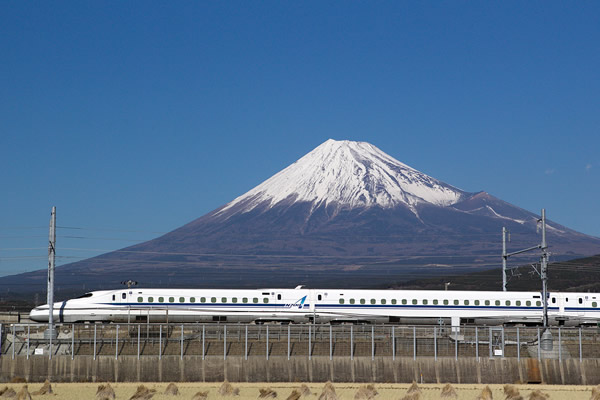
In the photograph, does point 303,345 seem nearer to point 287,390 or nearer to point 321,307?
point 287,390

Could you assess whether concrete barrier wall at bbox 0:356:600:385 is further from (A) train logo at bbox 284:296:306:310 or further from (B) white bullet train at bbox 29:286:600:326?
(A) train logo at bbox 284:296:306:310

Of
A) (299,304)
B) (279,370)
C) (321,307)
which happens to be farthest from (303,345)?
(321,307)

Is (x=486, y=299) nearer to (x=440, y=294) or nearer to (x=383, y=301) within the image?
(x=440, y=294)

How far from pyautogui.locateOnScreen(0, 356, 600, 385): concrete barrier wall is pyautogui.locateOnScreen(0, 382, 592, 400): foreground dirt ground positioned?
88cm

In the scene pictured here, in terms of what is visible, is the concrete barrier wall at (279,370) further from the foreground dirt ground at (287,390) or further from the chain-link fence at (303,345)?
the foreground dirt ground at (287,390)

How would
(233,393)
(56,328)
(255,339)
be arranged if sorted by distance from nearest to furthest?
(233,393) < (255,339) < (56,328)

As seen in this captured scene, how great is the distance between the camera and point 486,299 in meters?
80.3

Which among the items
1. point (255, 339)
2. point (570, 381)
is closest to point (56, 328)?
point (255, 339)

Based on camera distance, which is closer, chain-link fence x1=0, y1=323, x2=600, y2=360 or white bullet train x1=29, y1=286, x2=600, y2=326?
chain-link fence x1=0, y1=323, x2=600, y2=360

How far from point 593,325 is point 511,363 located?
31.5m

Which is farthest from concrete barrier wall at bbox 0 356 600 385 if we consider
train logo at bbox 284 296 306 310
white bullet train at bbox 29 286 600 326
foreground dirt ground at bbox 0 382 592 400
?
train logo at bbox 284 296 306 310

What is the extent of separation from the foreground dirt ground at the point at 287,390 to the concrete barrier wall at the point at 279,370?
0.88 metres

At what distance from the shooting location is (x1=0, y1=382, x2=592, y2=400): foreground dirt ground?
46250mm

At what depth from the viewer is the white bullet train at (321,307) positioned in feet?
251
